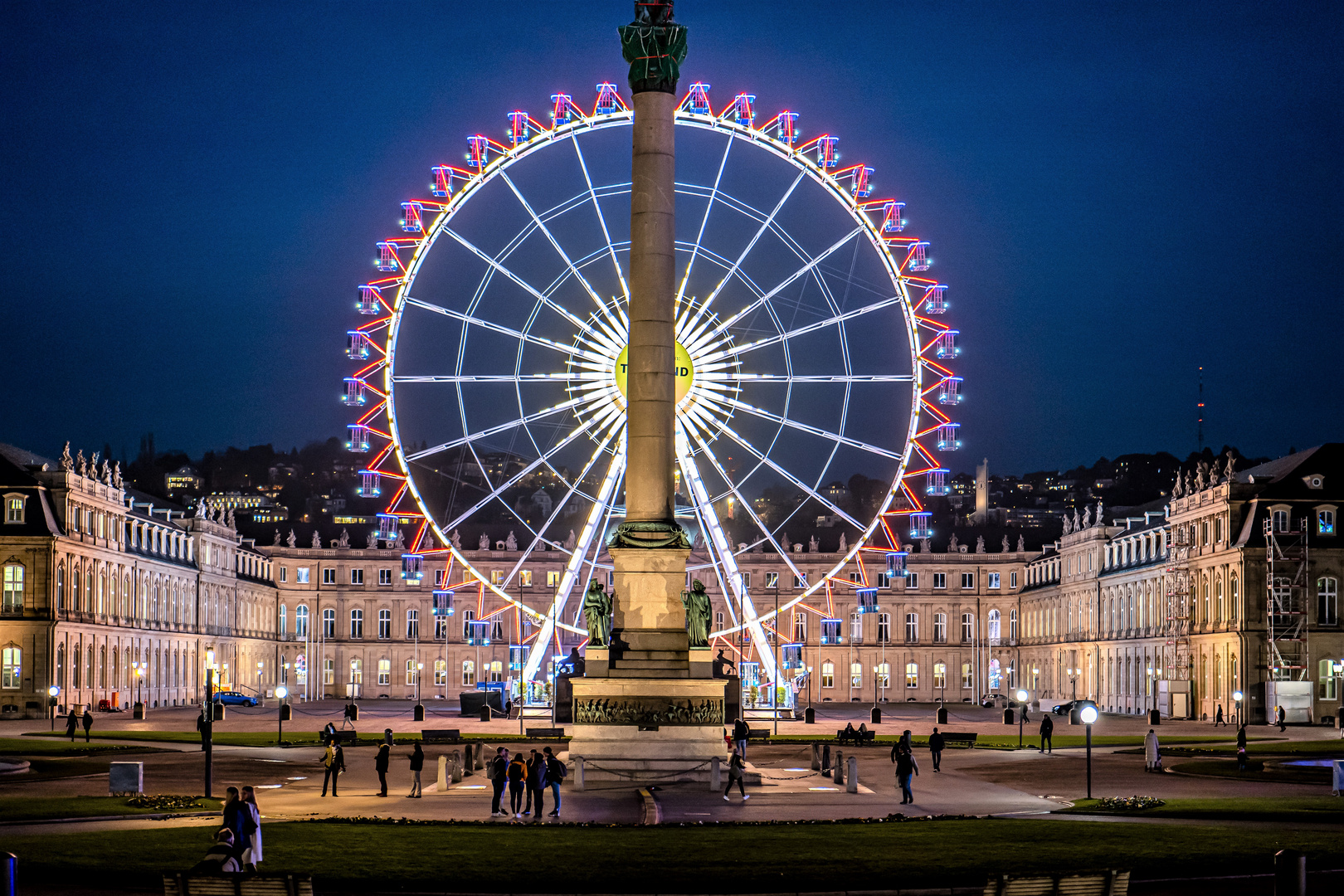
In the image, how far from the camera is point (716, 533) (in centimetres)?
6525

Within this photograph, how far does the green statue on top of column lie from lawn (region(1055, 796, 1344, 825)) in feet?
70.7

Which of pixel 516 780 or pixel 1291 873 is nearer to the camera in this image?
pixel 1291 873

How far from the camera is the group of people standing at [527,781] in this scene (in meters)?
34.2

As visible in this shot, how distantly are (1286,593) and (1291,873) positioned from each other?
3466 inches

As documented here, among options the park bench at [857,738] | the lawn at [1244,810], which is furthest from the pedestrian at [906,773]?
the park bench at [857,738]

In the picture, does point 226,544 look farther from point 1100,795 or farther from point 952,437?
point 1100,795

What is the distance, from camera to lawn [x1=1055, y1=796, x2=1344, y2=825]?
3541 cm

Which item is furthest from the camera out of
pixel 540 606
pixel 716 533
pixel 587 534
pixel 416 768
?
pixel 540 606

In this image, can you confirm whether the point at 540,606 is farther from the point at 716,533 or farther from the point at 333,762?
the point at 333,762

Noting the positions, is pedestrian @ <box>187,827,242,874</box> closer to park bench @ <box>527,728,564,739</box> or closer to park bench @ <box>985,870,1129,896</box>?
park bench @ <box>985,870,1129,896</box>

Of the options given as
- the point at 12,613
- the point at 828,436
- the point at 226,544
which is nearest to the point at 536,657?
the point at 828,436

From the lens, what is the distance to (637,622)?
1682 inches

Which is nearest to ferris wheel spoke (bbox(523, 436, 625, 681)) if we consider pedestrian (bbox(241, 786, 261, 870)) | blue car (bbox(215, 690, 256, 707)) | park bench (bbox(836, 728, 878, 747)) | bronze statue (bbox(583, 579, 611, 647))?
park bench (bbox(836, 728, 878, 747))

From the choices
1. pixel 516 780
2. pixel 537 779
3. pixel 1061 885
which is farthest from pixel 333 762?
pixel 1061 885
